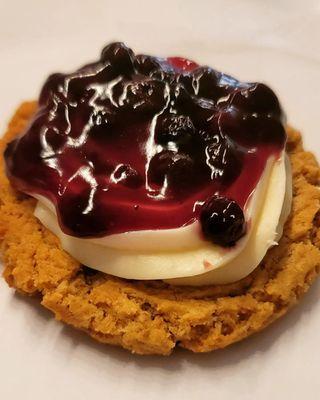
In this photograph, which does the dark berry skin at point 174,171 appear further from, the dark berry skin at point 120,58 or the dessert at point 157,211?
the dark berry skin at point 120,58

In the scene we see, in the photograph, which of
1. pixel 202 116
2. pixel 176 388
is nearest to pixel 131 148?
pixel 202 116

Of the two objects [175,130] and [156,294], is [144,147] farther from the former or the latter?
[156,294]

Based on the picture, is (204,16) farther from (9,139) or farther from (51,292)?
(51,292)

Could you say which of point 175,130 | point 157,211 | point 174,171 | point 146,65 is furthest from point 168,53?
point 157,211

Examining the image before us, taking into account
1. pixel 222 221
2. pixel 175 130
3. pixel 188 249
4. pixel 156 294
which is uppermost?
pixel 175 130

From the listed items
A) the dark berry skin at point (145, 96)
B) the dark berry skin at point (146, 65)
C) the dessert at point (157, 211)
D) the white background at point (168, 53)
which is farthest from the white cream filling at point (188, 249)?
the dark berry skin at point (146, 65)
